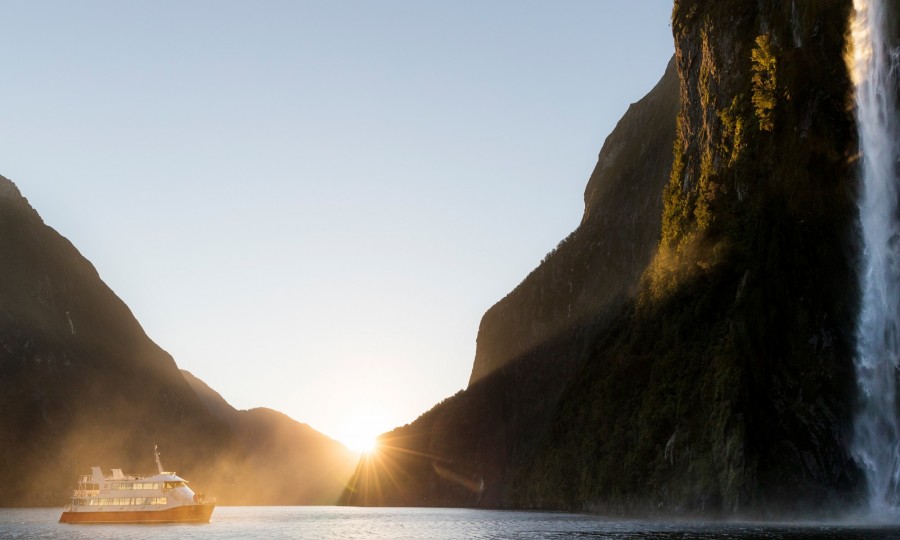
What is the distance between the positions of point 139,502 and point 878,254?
8875 centimetres

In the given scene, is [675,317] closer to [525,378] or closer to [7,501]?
[525,378]

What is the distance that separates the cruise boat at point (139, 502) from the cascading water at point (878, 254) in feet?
252

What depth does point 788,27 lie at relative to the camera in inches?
3666

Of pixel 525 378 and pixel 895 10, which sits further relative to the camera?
pixel 525 378

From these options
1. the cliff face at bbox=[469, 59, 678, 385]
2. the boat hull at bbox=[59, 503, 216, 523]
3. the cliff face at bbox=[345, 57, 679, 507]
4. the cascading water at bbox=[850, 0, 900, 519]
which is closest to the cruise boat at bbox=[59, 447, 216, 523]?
the boat hull at bbox=[59, 503, 216, 523]

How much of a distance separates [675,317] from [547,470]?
169ft

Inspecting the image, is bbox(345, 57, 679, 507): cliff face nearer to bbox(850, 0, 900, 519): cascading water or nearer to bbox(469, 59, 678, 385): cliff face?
bbox(469, 59, 678, 385): cliff face

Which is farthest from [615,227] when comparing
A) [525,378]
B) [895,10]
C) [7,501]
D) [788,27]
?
[7,501]

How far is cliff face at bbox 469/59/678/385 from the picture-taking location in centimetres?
15112

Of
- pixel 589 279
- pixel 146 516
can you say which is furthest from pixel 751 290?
pixel 589 279

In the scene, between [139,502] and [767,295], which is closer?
[767,295]

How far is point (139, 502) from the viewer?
371 ft

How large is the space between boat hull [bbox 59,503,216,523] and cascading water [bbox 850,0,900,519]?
76.0 m

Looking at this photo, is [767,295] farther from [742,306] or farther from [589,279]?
[589,279]
